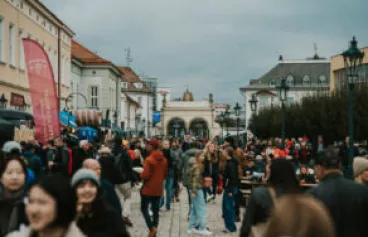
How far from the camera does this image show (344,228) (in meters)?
5.87

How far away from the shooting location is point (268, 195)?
5.73 m

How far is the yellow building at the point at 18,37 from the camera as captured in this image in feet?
124

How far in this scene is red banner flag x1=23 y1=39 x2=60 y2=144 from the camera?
15289 millimetres

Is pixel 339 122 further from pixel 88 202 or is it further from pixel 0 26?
pixel 88 202

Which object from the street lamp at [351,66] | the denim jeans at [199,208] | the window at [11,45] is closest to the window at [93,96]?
the window at [11,45]

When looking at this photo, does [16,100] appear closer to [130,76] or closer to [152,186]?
[152,186]

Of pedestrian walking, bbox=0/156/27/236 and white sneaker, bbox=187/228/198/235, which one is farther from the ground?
pedestrian walking, bbox=0/156/27/236

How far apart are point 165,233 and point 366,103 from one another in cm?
2710

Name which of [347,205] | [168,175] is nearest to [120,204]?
[347,205]

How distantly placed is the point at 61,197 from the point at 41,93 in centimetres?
1170

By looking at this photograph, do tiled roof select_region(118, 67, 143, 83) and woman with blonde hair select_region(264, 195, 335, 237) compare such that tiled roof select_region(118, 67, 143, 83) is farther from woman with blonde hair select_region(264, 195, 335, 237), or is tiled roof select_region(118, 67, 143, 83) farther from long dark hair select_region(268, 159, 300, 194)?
woman with blonde hair select_region(264, 195, 335, 237)

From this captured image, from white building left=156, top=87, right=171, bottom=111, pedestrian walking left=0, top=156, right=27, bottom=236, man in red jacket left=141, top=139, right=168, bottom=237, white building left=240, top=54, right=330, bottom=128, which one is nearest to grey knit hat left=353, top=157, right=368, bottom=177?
pedestrian walking left=0, top=156, right=27, bottom=236

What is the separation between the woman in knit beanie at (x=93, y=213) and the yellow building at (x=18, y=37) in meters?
32.5

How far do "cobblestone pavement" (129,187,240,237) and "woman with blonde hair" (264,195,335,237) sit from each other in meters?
9.94
